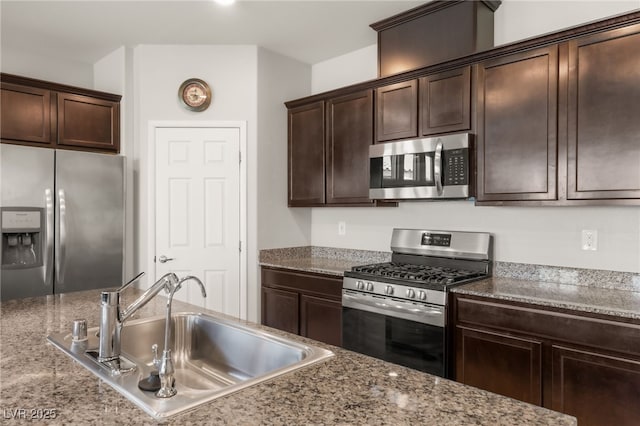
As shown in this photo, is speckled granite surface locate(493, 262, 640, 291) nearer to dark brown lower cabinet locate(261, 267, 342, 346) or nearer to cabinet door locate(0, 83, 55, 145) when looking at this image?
dark brown lower cabinet locate(261, 267, 342, 346)

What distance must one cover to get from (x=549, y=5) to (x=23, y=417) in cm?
325

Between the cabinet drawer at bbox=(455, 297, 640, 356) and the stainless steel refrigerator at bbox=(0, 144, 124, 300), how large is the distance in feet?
9.00

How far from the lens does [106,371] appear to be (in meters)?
1.19

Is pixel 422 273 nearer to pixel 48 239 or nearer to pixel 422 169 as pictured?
pixel 422 169

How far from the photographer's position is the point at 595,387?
6.50 ft

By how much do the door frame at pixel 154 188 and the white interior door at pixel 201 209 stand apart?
29 mm

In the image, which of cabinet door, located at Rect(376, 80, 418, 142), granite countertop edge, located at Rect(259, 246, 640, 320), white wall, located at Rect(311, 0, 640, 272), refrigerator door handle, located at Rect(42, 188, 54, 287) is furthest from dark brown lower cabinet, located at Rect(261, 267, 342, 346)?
refrigerator door handle, located at Rect(42, 188, 54, 287)

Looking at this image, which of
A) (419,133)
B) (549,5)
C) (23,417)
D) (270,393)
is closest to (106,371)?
(23,417)

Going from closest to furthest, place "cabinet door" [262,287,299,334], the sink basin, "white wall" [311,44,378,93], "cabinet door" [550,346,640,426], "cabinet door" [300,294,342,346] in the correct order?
1. the sink basin
2. "cabinet door" [550,346,640,426]
3. "cabinet door" [300,294,342,346]
4. "cabinet door" [262,287,299,334]
5. "white wall" [311,44,378,93]

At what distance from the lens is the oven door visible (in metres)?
2.52

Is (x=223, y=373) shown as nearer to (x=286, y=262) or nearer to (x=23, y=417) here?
(x=23, y=417)

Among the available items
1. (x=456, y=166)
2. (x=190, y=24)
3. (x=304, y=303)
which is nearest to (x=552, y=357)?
(x=456, y=166)

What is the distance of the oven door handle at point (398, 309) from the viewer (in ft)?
8.27

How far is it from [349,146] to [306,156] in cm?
51
